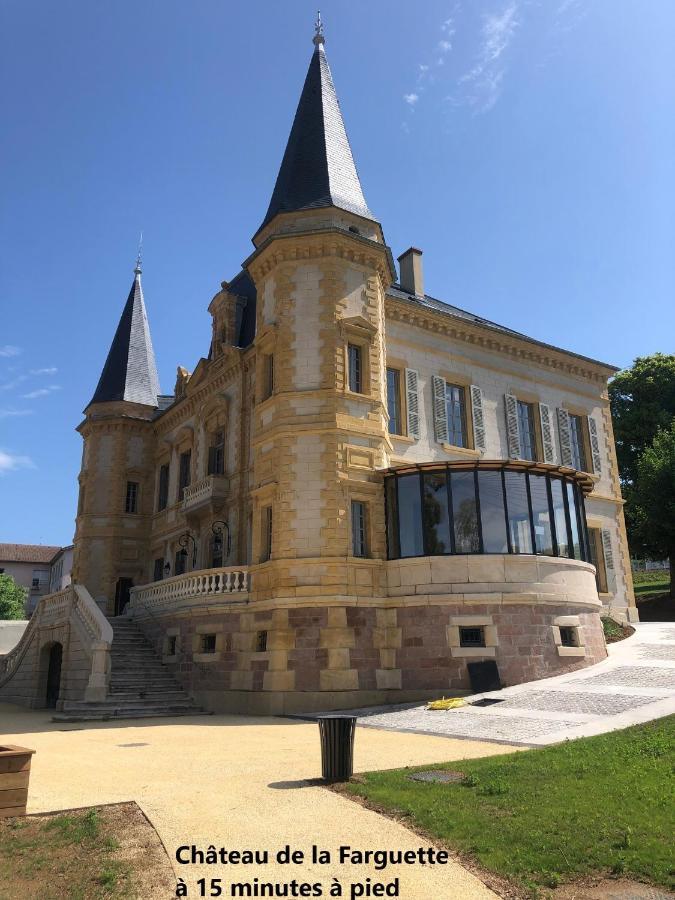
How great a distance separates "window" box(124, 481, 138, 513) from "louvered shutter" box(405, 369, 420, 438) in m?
16.2

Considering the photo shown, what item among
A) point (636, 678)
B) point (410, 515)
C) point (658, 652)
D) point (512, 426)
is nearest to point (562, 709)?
point (636, 678)

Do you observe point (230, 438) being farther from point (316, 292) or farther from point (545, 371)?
point (545, 371)

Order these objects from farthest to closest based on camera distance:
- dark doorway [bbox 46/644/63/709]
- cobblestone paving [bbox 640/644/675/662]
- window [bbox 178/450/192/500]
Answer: window [bbox 178/450/192/500] → dark doorway [bbox 46/644/63/709] → cobblestone paving [bbox 640/644/675/662]

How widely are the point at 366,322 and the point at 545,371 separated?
434 inches

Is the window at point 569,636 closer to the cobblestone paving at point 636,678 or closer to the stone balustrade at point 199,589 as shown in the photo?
the cobblestone paving at point 636,678

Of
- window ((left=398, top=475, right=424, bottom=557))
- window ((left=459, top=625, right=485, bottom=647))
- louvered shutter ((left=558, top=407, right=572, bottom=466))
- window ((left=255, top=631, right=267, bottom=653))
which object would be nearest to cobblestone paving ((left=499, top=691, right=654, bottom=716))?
window ((left=459, top=625, right=485, bottom=647))

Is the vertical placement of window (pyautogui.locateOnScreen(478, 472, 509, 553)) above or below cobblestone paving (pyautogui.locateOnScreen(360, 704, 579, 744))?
above

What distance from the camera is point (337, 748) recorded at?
311 inches

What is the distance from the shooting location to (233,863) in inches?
209

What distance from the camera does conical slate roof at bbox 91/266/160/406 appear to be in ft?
112

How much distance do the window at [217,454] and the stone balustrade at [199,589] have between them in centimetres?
547

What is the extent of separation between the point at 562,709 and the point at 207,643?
35.8 ft

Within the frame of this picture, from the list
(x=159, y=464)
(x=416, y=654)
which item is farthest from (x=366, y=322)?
(x=159, y=464)

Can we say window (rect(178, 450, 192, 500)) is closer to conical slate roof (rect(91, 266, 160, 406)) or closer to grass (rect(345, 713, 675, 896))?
conical slate roof (rect(91, 266, 160, 406))
